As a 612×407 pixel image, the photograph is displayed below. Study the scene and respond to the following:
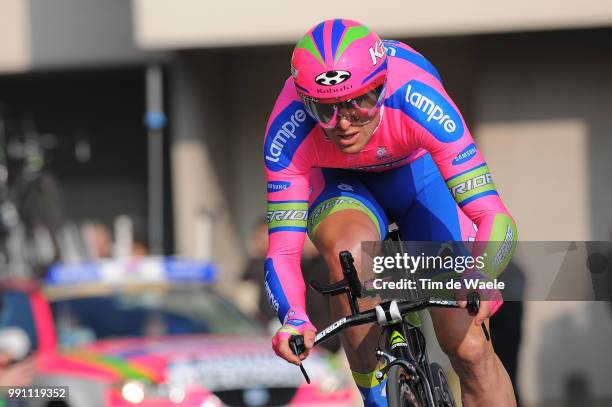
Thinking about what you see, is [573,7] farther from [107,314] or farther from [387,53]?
[387,53]

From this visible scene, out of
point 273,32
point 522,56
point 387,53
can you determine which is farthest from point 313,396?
point 522,56

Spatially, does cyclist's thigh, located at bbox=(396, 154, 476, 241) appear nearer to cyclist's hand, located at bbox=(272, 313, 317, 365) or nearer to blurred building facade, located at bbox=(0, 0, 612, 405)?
cyclist's hand, located at bbox=(272, 313, 317, 365)

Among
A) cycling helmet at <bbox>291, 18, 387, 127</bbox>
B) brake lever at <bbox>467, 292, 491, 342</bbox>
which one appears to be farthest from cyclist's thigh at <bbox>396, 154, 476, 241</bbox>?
brake lever at <bbox>467, 292, 491, 342</bbox>

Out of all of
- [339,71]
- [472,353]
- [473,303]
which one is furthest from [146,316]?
[473,303]

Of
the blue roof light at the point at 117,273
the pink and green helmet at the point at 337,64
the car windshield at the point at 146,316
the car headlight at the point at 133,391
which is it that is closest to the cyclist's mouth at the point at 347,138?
the pink and green helmet at the point at 337,64

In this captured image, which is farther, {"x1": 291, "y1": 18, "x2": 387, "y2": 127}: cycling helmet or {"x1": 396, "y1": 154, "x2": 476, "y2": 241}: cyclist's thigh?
{"x1": 396, "y1": 154, "x2": 476, "y2": 241}: cyclist's thigh

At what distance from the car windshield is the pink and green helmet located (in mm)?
4717

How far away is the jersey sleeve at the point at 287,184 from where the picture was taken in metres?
5.20

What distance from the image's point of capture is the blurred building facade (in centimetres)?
1242

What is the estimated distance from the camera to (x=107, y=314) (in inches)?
378

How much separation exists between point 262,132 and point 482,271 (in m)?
11.3

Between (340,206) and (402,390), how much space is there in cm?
89

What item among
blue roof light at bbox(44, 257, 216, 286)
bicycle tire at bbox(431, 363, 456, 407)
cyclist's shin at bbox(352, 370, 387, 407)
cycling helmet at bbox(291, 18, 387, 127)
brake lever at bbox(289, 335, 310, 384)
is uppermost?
cycling helmet at bbox(291, 18, 387, 127)

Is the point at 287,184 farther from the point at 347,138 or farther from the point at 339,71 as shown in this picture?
the point at 339,71
